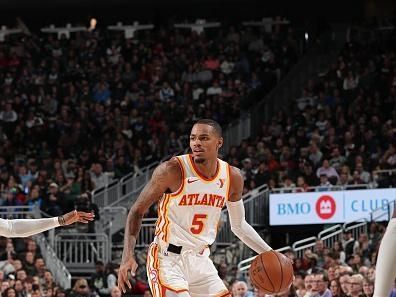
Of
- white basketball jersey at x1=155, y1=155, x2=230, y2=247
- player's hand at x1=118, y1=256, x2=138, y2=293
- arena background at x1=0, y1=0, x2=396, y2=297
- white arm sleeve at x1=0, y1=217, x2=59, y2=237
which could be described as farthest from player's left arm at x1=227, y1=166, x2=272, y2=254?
arena background at x1=0, y1=0, x2=396, y2=297

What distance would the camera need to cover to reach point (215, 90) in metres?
25.2

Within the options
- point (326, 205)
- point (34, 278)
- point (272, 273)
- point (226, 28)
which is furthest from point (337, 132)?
point (272, 273)

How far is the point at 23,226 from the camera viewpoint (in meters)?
9.10

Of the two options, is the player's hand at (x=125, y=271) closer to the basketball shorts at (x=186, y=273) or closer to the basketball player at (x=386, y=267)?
the basketball shorts at (x=186, y=273)

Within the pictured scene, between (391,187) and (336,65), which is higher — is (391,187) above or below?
below

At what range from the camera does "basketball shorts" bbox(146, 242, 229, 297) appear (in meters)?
7.95

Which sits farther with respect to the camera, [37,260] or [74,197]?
[74,197]

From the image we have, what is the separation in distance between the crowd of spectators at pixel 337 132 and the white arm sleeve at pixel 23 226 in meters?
10.2

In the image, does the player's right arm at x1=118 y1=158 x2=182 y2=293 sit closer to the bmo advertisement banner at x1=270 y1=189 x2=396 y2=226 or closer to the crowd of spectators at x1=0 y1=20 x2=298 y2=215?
the bmo advertisement banner at x1=270 y1=189 x2=396 y2=226

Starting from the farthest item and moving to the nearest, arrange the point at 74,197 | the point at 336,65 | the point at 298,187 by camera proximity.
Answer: the point at 336,65 < the point at 74,197 < the point at 298,187

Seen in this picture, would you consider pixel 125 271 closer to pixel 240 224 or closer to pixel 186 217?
pixel 186 217

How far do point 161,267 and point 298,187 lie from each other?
11.2 meters

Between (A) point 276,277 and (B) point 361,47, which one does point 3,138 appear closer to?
(B) point 361,47

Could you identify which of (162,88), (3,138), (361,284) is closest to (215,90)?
(162,88)
